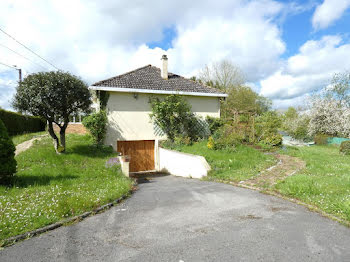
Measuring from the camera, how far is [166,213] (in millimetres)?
4805

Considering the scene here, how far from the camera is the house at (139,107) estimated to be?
12.3 meters

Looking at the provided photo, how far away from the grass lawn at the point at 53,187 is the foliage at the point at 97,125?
112cm

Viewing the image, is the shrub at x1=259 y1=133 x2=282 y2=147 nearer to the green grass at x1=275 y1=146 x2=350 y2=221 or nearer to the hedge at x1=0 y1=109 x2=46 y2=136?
the green grass at x1=275 y1=146 x2=350 y2=221

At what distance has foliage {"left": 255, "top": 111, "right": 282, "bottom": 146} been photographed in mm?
13359

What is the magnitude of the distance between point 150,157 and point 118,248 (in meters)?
10.4

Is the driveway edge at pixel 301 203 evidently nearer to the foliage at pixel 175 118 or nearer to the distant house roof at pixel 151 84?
the foliage at pixel 175 118

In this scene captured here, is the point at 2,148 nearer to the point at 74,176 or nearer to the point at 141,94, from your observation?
the point at 74,176

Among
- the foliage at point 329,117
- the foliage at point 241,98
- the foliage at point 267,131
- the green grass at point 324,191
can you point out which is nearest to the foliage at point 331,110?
the foliage at point 329,117

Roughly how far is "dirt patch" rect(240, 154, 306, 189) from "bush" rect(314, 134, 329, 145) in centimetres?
1449

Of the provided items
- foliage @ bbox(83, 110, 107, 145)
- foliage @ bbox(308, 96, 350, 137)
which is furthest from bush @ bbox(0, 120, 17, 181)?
foliage @ bbox(308, 96, 350, 137)

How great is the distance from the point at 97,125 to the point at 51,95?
314 cm

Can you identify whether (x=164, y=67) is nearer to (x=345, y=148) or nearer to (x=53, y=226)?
(x=53, y=226)

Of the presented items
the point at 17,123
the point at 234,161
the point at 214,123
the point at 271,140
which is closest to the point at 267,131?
the point at 271,140

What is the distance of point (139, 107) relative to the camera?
12.9 metres
